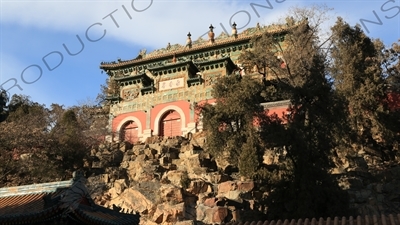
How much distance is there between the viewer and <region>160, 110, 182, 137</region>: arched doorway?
28134 millimetres

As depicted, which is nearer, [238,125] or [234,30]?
[238,125]

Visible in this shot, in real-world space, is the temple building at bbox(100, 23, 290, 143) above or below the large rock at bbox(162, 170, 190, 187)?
above

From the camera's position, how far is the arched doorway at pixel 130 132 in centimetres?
2898

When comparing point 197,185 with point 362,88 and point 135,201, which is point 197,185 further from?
point 362,88

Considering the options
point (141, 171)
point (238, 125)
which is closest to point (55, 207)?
point (238, 125)

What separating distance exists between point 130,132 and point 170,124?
2838mm

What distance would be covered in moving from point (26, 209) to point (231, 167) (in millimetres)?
11423

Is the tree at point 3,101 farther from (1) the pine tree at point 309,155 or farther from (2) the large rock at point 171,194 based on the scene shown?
(1) the pine tree at point 309,155

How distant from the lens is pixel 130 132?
96.4 feet

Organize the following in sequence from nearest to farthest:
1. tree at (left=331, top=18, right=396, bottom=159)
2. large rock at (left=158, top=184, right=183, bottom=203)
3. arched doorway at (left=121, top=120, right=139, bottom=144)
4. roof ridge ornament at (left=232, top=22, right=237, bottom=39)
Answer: large rock at (left=158, top=184, right=183, bottom=203) < tree at (left=331, top=18, right=396, bottom=159) < arched doorway at (left=121, top=120, right=139, bottom=144) < roof ridge ornament at (left=232, top=22, right=237, bottom=39)

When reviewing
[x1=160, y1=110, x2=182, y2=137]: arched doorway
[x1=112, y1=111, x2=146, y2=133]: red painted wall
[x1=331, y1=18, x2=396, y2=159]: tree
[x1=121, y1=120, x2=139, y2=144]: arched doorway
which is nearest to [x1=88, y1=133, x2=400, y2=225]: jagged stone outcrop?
[x1=331, y1=18, x2=396, y2=159]: tree

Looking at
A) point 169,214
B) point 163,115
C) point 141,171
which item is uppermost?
point 163,115

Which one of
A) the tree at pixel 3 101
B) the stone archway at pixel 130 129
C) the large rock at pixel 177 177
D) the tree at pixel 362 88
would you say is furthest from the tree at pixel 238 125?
the tree at pixel 3 101

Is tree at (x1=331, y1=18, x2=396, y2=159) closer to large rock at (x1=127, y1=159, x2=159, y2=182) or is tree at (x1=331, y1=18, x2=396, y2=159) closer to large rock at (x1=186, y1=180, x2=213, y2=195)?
large rock at (x1=186, y1=180, x2=213, y2=195)
